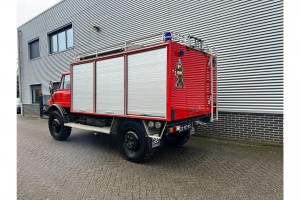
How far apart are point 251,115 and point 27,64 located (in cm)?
1867

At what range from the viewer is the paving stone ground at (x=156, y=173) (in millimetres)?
3482

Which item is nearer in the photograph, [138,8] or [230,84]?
[230,84]

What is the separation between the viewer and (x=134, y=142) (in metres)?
4.93

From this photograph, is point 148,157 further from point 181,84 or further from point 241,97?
point 241,97

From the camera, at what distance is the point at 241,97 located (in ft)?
22.0

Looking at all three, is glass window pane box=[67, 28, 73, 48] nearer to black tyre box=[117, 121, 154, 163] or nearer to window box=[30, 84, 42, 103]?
window box=[30, 84, 42, 103]

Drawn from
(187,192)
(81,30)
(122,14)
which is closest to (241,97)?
(187,192)

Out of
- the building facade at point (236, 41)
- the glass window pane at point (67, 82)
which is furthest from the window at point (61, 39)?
the glass window pane at point (67, 82)

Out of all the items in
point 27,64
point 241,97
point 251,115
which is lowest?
point 251,115

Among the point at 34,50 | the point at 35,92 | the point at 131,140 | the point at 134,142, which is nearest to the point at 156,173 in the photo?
the point at 134,142

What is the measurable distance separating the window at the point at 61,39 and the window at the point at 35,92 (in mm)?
3489

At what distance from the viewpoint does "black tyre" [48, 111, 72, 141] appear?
7073mm

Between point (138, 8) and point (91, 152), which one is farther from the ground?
point (138, 8)

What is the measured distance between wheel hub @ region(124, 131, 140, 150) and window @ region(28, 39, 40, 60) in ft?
50.6
